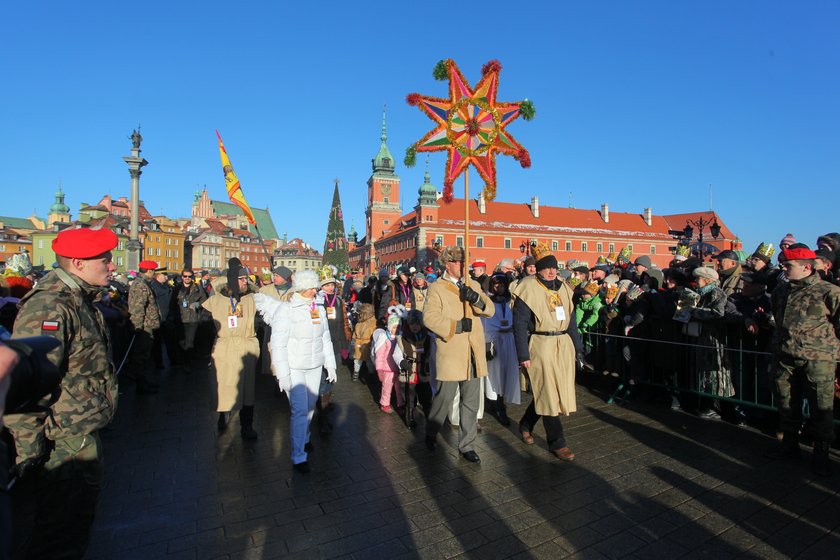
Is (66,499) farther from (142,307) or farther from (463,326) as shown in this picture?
(142,307)

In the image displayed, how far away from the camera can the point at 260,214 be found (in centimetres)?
15338

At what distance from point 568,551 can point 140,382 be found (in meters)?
7.41

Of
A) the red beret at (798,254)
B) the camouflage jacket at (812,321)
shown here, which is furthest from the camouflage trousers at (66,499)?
the red beret at (798,254)

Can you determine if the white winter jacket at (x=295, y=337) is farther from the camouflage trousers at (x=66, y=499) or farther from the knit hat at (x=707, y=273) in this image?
the knit hat at (x=707, y=273)

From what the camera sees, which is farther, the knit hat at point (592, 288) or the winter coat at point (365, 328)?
the winter coat at point (365, 328)

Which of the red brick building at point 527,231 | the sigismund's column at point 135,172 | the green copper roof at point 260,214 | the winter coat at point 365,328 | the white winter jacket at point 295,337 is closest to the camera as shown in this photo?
the white winter jacket at point 295,337

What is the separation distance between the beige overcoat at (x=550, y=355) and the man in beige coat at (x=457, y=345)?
1.63ft

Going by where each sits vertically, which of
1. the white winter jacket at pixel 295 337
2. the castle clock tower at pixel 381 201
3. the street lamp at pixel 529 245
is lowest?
the white winter jacket at pixel 295 337

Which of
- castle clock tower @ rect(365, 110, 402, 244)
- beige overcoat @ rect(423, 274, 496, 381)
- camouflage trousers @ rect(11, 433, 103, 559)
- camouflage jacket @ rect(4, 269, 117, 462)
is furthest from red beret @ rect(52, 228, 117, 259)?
castle clock tower @ rect(365, 110, 402, 244)

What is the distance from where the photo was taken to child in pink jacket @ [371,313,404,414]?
6.73 metres

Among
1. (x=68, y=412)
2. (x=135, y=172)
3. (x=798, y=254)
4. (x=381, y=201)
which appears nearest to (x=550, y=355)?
(x=798, y=254)

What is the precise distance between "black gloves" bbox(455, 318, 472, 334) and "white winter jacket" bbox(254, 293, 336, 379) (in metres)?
1.43

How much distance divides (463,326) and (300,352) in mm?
1681

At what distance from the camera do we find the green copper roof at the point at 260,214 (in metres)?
145
